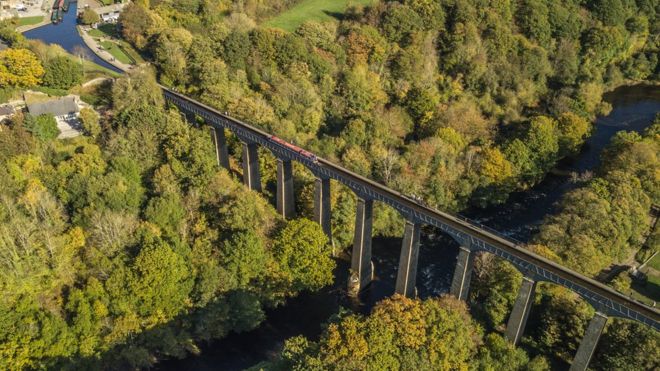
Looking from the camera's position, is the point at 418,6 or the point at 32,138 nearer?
the point at 32,138

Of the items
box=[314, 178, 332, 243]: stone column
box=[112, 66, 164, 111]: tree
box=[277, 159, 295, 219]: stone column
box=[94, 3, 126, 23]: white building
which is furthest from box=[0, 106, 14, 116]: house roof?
box=[94, 3, 126, 23]: white building

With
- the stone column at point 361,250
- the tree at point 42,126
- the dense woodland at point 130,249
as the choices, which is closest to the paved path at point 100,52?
the tree at point 42,126

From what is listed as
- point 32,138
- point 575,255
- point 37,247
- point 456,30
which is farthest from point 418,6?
point 37,247

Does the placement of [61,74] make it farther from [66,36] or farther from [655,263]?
[655,263]

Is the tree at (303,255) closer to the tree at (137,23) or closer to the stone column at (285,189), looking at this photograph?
the stone column at (285,189)

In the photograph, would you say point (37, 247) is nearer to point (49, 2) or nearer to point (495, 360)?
point (495, 360)

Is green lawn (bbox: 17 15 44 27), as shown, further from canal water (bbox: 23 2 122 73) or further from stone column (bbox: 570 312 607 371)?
stone column (bbox: 570 312 607 371)
